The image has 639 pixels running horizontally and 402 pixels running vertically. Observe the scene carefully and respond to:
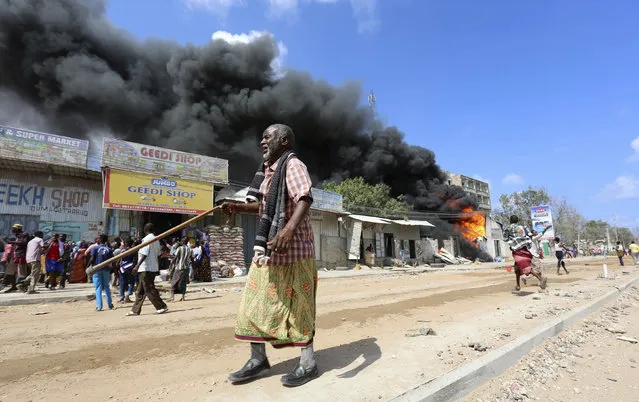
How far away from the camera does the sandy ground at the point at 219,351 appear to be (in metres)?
2.42

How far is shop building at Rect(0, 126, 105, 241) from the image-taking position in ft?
42.5

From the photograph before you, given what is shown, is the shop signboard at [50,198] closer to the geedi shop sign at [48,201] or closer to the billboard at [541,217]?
the geedi shop sign at [48,201]

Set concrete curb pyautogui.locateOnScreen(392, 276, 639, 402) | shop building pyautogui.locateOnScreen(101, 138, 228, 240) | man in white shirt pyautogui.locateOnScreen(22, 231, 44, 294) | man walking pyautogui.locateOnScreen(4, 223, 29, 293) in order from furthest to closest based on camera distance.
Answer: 1. shop building pyautogui.locateOnScreen(101, 138, 228, 240)
2. man walking pyautogui.locateOnScreen(4, 223, 29, 293)
3. man in white shirt pyautogui.locateOnScreen(22, 231, 44, 294)
4. concrete curb pyautogui.locateOnScreen(392, 276, 639, 402)

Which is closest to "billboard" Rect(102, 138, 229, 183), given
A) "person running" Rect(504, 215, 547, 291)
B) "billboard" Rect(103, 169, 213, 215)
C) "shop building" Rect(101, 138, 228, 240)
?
"shop building" Rect(101, 138, 228, 240)

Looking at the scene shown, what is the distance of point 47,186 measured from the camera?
45.9 ft

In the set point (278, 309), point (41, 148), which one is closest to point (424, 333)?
point (278, 309)

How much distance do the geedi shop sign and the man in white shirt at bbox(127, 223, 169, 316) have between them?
33.5ft

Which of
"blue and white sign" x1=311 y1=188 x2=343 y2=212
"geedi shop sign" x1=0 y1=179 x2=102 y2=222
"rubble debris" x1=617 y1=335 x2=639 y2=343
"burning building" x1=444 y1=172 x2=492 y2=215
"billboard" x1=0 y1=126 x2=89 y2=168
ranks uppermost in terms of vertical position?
"burning building" x1=444 y1=172 x2=492 y2=215

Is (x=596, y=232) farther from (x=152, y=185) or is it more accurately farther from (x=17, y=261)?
(x=17, y=261)

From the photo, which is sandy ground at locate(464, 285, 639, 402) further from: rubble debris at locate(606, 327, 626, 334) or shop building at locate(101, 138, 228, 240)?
shop building at locate(101, 138, 228, 240)

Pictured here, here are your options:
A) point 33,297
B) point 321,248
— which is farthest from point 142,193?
point 321,248

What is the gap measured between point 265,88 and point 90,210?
23.9 metres

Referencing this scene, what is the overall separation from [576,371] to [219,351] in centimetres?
342

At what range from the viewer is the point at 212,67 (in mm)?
34062
